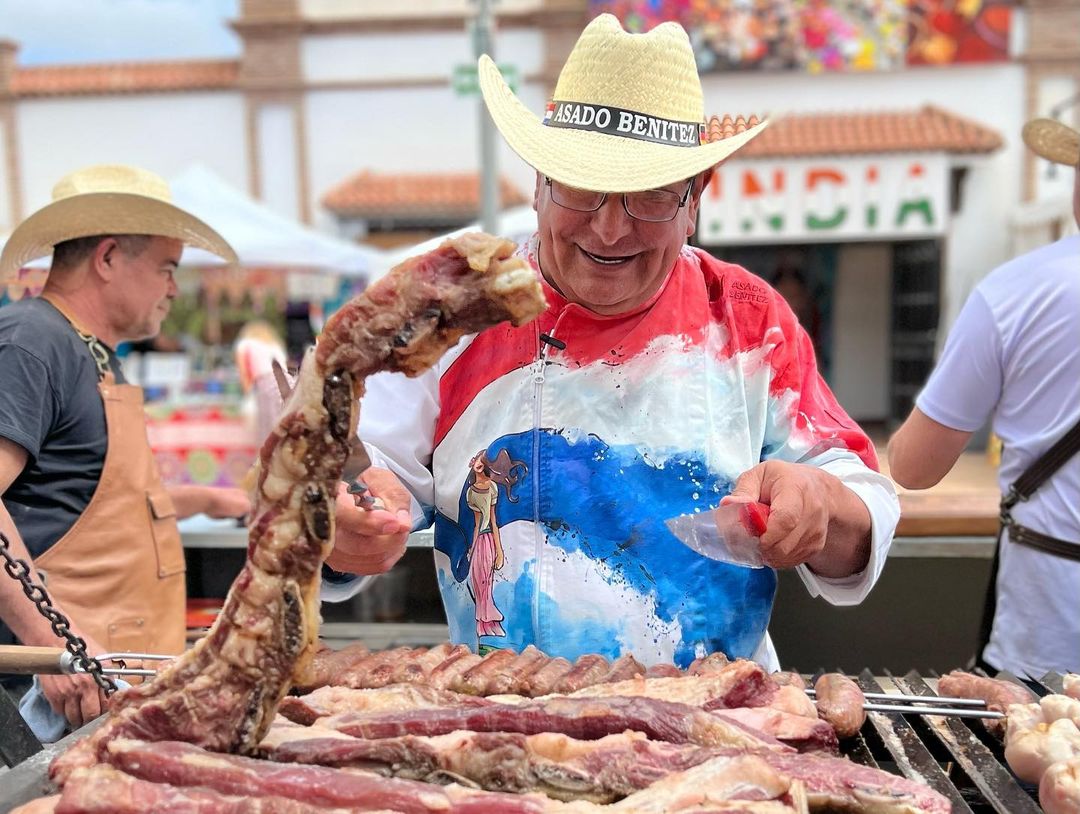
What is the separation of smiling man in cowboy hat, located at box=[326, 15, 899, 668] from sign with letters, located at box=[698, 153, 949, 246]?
12099 mm

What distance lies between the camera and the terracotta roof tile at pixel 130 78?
17.3 meters

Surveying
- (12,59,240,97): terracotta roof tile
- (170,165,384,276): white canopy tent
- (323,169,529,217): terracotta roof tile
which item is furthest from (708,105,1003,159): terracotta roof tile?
(12,59,240,97): terracotta roof tile

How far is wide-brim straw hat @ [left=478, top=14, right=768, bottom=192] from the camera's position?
1.98 meters

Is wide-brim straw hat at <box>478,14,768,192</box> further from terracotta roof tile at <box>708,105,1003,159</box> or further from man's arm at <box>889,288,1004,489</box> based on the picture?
terracotta roof tile at <box>708,105,1003,159</box>

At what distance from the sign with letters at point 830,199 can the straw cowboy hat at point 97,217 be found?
11012mm

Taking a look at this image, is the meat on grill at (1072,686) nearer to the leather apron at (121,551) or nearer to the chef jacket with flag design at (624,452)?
the chef jacket with flag design at (624,452)

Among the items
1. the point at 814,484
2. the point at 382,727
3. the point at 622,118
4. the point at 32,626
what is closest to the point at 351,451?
the point at 382,727

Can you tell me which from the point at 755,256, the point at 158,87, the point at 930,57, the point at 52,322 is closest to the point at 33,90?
the point at 158,87

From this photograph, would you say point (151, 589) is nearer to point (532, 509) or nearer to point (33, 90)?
point (532, 509)

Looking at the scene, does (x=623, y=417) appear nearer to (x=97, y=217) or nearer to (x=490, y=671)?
(x=490, y=671)

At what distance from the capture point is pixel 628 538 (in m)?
2.14

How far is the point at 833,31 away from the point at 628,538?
16.0 m

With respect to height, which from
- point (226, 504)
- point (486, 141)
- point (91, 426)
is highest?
point (486, 141)

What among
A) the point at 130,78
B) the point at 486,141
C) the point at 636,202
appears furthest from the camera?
the point at 130,78
